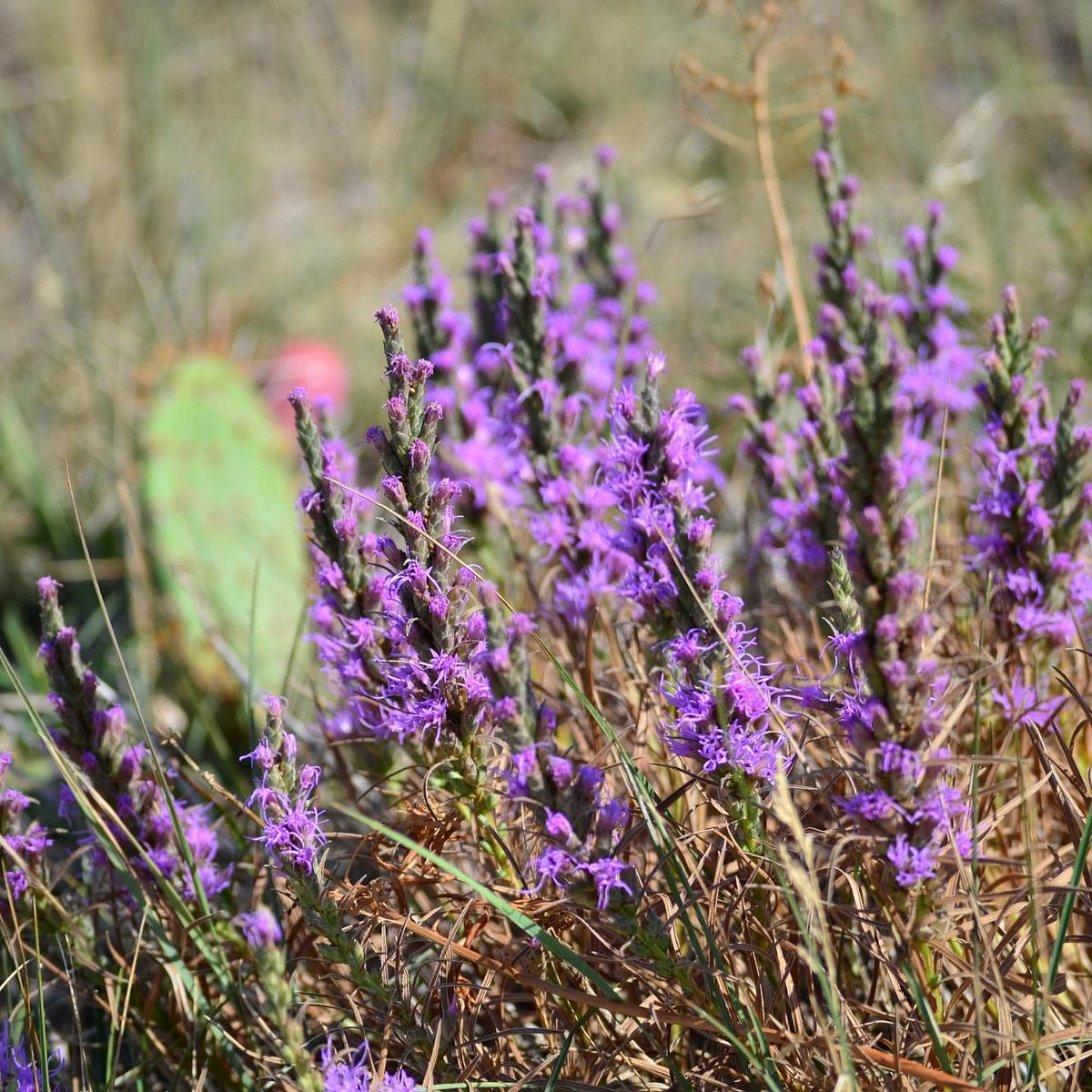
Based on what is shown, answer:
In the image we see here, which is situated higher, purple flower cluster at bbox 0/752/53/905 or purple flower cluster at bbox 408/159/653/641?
purple flower cluster at bbox 408/159/653/641

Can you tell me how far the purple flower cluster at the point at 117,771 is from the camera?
171 centimetres

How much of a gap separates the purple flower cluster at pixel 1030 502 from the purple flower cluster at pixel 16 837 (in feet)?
5.16

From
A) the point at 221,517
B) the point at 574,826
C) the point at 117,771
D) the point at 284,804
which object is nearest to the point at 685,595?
the point at 574,826

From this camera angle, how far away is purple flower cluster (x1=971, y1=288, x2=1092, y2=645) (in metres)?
1.86

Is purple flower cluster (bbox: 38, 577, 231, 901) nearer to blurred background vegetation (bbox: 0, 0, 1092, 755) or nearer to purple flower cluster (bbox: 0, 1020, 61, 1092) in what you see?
purple flower cluster (bbox: 0, 1020, 61, 1092)

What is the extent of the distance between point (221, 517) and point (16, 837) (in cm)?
195

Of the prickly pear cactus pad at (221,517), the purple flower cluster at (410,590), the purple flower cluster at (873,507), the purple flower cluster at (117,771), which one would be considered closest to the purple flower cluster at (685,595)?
the purple flower cluster at (873,507)

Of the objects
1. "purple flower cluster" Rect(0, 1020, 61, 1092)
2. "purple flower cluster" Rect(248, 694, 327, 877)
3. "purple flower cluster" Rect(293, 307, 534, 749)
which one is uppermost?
"purple flower cluster" Rect(293, 307, 534, 749)

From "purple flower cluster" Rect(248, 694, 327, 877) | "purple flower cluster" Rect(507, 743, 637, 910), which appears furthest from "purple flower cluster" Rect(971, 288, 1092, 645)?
"purple flower cluster" Rect(248, 694, 327, 877)

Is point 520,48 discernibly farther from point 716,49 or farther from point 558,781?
point 558,781

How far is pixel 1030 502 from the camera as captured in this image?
1.87m

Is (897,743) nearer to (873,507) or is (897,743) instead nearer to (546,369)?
(873,507)

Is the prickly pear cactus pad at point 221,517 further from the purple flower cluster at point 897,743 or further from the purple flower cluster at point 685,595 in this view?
the purple flower cluster at point 897,743

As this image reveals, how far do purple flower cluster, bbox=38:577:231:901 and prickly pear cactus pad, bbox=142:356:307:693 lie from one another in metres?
1.27
